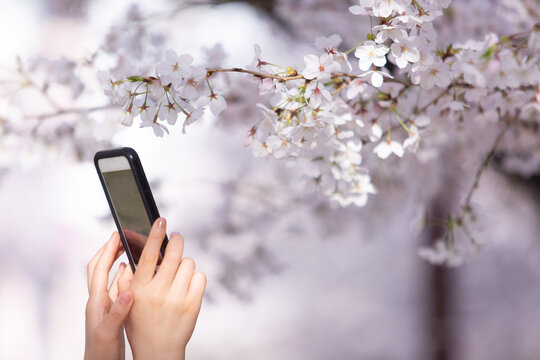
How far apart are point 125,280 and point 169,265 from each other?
102 millimetres

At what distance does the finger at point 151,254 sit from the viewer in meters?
0.49

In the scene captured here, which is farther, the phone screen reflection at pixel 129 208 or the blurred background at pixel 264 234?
the blurred background at pixel 264 234

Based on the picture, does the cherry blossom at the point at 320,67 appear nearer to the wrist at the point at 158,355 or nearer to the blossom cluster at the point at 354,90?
the blossom cluster at the point at 354,90

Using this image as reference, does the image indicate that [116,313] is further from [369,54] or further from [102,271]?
[369,54]

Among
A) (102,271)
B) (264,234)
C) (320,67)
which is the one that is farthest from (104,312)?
(264,234)

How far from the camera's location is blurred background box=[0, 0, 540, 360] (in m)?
1.55

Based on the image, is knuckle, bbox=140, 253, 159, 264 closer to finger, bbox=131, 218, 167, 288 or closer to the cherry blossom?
finger, bbox=131, 218, 167, 288

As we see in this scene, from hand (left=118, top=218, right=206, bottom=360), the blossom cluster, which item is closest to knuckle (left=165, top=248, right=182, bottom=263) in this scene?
hand (left=118, top=218, right=206, bottom=360)

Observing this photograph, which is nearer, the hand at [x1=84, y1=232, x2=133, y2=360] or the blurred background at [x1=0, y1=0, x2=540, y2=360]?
the hand at [x1=84, y1=232, x2=133, y2=360]

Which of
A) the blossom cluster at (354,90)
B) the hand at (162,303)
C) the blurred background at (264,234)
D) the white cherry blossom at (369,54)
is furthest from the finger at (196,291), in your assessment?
the blurred background at (264,234)

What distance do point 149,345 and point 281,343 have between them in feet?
6.82

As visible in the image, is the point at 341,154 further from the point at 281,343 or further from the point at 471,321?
the point at 471,321

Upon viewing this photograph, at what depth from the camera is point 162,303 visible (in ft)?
1.60

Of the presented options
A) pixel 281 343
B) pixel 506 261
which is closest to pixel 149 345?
pixel 281 343
